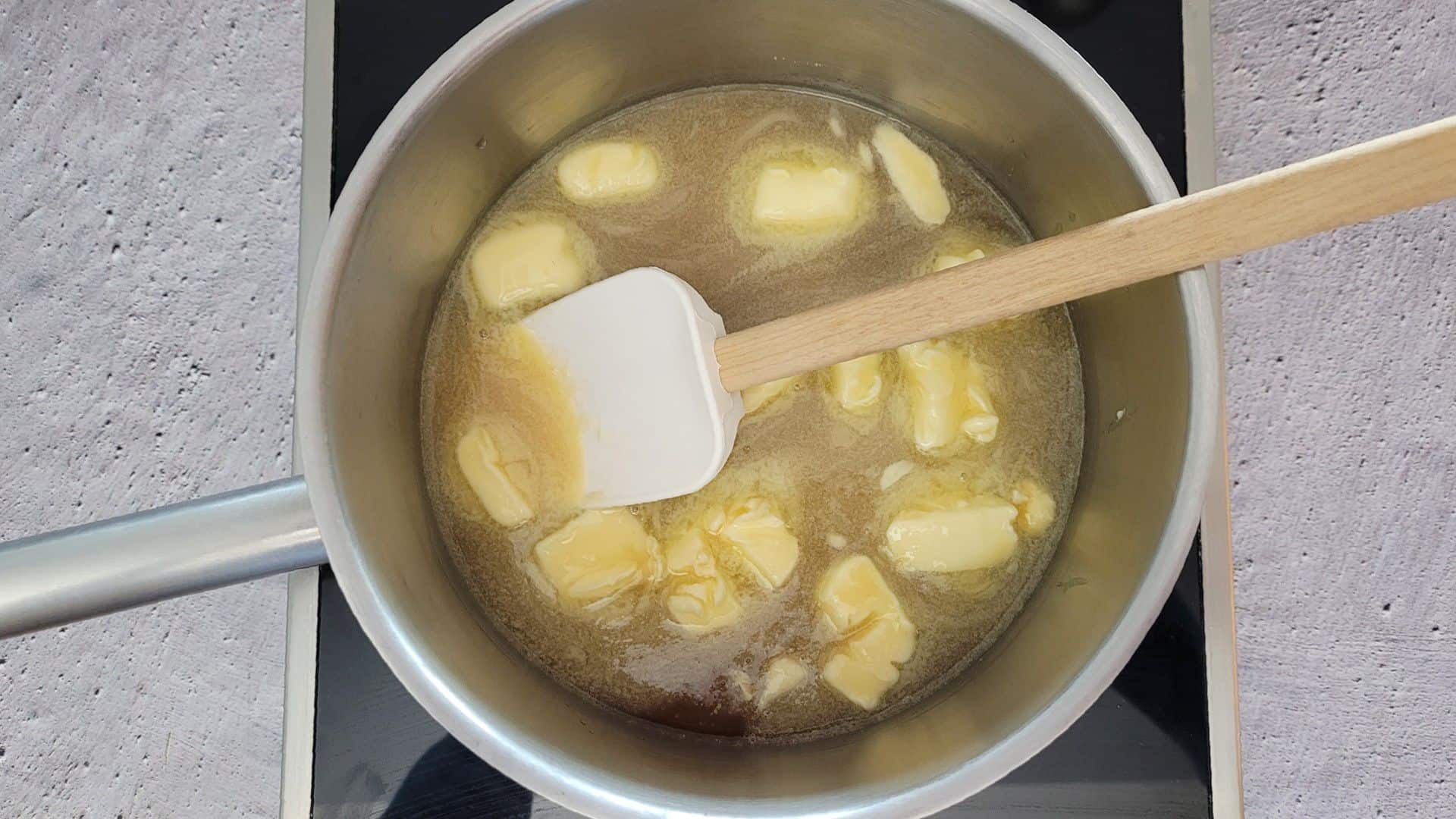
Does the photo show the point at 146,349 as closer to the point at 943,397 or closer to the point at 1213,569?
the point at 943,397

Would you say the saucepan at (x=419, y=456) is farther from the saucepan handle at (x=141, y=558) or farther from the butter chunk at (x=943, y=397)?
the butter chunk at (x=943, y=397)

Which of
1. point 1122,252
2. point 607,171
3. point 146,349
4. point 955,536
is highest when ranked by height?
point 1122,252

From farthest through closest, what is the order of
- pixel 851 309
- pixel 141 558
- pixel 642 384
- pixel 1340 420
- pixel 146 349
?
1. pixel 146 349
2. pixel 1340 420
3. pixel 642 384
4. pixel 851 309
5. pixel 141 558

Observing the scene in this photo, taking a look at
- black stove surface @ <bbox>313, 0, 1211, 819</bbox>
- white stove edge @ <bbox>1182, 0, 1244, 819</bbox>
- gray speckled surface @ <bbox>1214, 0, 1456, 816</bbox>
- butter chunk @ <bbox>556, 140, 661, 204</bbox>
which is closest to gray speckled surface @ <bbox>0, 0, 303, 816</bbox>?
black stove surface @ <bbox>313, 0, 1211, 819</bbox>

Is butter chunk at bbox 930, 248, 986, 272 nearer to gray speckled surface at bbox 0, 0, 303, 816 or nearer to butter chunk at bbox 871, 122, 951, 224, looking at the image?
butter chunk at bbox 871, 122, 951, 224

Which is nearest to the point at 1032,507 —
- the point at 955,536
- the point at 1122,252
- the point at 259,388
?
the point at 955,536

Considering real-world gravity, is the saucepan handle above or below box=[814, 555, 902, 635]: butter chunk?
above

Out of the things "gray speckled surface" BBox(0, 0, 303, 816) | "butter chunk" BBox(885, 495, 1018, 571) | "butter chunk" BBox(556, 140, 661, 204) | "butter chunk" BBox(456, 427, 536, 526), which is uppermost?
"butter chunk" BBox(556, 140, 661, 204)
